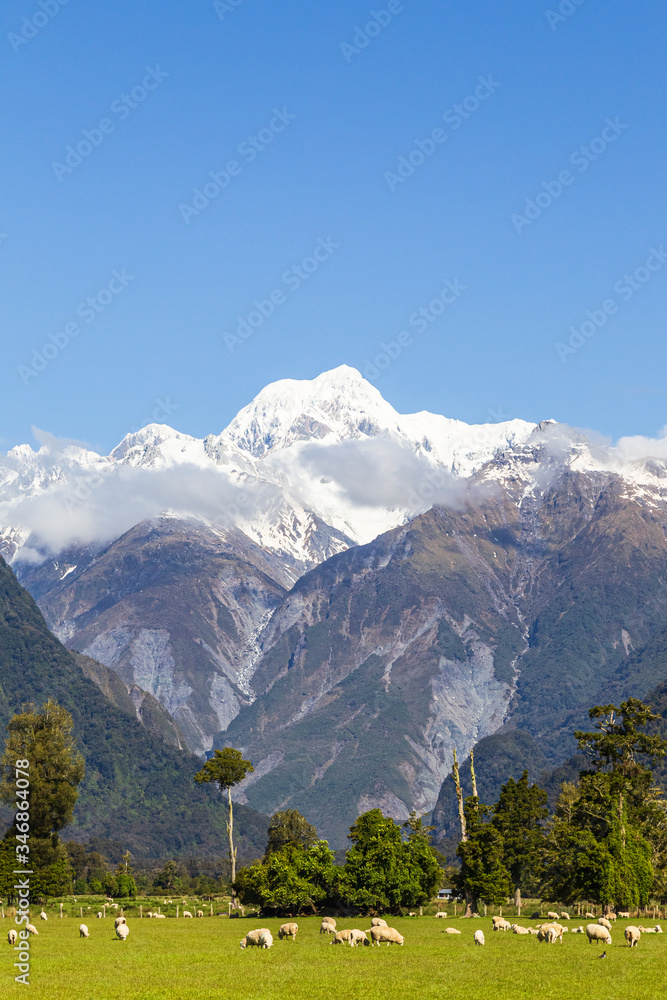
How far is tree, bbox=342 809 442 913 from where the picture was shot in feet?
396

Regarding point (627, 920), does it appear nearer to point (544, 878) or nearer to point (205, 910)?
point (544, 878)

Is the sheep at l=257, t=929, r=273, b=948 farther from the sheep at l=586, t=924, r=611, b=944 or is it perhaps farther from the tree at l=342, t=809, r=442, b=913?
the tree at l=342, t=809, r=442, b=913

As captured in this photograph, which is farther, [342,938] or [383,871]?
[383,871]

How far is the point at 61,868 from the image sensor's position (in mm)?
143000

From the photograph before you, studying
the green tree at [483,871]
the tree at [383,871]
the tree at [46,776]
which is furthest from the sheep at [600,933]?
the tree at [46,776]

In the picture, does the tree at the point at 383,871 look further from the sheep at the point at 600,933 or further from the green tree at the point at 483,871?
the sheep at the point at 600,933

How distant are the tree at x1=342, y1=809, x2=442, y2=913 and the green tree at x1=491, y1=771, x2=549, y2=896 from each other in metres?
25.4

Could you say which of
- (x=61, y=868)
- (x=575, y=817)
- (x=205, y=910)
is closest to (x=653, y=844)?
(x=575, y=817)

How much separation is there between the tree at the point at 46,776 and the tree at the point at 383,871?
131 feet

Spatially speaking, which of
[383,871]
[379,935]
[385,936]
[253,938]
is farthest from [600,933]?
[383,871]

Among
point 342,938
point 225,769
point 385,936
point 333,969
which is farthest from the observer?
point 225,769

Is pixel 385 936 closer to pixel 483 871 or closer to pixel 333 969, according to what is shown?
pixel 333 969

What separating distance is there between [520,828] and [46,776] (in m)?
61.5

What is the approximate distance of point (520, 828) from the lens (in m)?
155
